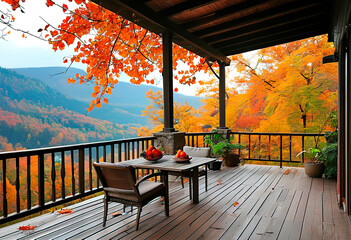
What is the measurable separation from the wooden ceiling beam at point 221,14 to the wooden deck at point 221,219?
112 inches

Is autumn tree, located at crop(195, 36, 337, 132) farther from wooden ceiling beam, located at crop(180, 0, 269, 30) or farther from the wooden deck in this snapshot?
the wooden deck

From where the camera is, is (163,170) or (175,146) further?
(175,146)

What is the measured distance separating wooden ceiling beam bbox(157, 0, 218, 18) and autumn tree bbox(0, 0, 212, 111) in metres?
1.26

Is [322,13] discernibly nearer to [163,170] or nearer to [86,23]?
[163,170]

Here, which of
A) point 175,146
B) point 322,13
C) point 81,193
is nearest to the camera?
point 81,193

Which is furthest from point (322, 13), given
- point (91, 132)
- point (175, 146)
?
point (91, 132)

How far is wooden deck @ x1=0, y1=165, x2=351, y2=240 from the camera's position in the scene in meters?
2.31

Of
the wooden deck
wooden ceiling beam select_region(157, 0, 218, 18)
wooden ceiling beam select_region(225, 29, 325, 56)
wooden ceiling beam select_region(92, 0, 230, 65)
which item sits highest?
wooden ceiling beam select_region(225, 29, 325, 56)

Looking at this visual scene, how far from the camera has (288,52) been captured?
8625 millimetres

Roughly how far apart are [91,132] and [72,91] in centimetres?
181

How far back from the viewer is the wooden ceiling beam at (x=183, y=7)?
3279 mm

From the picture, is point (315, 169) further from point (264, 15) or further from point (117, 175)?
point (117, 175)

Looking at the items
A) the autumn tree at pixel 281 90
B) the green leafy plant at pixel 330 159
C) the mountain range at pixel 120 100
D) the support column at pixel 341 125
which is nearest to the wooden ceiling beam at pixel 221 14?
the support column at pixel 341 125

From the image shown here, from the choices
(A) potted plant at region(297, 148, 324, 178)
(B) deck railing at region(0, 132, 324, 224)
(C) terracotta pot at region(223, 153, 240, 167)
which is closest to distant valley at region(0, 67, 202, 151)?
(B) deck railing at region(0, 132, 324, 224)
